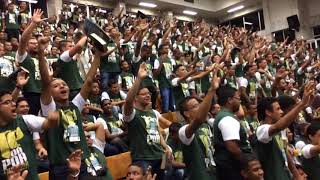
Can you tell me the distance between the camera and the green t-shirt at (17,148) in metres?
2.80

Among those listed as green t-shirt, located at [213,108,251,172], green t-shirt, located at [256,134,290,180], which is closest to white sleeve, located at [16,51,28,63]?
green t-shirt, located at [213,108,251,172]

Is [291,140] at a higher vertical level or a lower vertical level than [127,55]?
lower

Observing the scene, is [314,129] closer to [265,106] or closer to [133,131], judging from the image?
[265,106]

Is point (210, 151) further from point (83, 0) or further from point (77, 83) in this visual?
point (83, 0)

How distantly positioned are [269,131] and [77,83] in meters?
2.90

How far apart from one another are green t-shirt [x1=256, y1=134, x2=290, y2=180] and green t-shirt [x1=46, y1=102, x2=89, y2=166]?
1.43 m

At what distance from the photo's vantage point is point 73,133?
329 centimetres

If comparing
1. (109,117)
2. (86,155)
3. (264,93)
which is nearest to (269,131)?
(86,155)

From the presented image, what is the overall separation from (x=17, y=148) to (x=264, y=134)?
1.83 meters

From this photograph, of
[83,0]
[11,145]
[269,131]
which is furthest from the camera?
[83,0]

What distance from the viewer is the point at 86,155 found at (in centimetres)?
342

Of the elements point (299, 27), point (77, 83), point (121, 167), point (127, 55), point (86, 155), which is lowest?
point (121, 167)

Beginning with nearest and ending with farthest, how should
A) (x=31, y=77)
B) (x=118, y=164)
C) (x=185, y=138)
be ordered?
(x=185, y=138) → (x=118, y=164) → (x=31, y=77)

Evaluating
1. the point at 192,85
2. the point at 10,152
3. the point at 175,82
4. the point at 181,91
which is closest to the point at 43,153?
the point at 10,152
